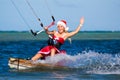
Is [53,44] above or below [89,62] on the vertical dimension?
above

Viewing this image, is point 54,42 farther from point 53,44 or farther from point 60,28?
point 60,28

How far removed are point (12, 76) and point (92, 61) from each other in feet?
22.1

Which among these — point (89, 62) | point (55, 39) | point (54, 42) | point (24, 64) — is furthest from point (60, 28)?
point (89, 62)

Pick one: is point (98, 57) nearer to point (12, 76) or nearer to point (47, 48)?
point (47, 48)

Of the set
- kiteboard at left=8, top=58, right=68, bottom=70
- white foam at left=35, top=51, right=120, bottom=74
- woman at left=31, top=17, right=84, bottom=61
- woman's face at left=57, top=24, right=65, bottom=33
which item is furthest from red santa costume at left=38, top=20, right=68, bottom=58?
kiteboard at left=8, top=58, right=68, bottom=70

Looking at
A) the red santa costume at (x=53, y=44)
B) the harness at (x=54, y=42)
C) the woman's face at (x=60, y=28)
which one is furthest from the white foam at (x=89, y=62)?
the woman's face at (x=60, y=28)

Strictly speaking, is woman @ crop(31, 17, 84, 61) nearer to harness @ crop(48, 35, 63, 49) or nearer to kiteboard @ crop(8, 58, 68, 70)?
harness @ crop(48, 35, 63, 49)

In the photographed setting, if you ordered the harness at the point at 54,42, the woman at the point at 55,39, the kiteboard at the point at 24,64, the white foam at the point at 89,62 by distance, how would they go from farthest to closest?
the harness at the point at 54,42, the woman at the point at 55,39, the white foam at the point at 89,62, the kiteboard at the point at 24,64

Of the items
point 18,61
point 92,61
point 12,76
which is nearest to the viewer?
point 12,76

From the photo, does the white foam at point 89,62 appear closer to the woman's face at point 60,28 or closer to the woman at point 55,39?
the woman at point 55,39

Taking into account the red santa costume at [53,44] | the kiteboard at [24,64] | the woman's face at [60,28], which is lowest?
the kiteboard at [24,64]

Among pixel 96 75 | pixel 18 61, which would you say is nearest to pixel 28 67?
pixel 18 61

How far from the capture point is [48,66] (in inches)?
877

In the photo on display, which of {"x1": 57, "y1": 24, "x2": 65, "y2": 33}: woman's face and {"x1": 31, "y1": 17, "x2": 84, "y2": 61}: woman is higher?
{"x1": 57, "y1": 24, "x2": 65, "y2": 33}: woman's face
